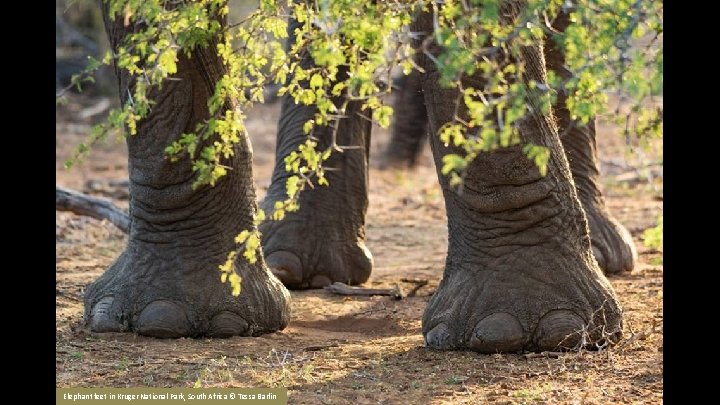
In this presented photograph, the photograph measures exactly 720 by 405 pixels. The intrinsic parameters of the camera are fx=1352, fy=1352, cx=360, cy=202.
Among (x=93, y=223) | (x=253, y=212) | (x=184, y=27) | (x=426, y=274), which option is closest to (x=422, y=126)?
(x=93, y=223)

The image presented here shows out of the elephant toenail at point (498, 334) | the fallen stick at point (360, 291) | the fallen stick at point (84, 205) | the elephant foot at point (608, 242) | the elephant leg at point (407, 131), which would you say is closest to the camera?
the elephant toenail at point (498, 334)

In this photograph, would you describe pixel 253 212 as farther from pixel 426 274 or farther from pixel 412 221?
pixel 412 221

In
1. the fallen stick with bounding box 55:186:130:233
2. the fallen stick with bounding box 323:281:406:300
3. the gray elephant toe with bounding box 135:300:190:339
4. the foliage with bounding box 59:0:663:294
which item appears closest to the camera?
the foliage with bounding box 59:0:663:294

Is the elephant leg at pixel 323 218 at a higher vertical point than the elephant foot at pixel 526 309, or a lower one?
higher

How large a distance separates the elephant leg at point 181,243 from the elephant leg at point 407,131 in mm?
5640

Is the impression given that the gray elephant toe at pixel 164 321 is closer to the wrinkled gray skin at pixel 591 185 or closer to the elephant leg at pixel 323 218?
the elephant leg at pixel 323 218

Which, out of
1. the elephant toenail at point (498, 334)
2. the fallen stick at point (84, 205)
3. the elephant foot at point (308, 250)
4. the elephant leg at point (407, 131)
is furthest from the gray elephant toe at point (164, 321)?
the elephant leg at point (407, 131)

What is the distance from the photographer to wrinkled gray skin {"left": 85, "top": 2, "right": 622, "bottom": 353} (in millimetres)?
3955

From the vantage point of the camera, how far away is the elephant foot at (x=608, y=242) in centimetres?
551

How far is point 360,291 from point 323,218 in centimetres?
35

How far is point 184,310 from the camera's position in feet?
13.9

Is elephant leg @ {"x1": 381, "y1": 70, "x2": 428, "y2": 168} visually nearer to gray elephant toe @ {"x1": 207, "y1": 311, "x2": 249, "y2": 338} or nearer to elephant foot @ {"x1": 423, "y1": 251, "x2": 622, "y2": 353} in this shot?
gray elephant toe @ {"x1": 207, "y1": 311, "x2": 249, "y2": 338}

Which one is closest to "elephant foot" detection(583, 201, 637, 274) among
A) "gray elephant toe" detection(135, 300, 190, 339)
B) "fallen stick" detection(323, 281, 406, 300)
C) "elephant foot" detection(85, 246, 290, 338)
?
"fallen stick" detection(323, 281, 406, 300)

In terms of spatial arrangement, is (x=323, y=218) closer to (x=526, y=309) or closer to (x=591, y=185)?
(x=591, y=185)
